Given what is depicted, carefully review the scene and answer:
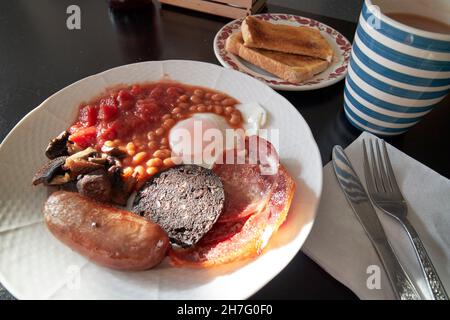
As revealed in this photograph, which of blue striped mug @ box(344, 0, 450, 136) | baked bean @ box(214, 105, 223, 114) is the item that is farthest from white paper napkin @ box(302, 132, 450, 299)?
baked bean @ box(214, 105, 223, 114)

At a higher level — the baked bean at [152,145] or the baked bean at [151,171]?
the baked bean at [152,145]

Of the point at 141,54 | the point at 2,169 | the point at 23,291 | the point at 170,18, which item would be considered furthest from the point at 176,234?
the point at 170,18

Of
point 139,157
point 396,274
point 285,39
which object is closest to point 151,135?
point 139,157

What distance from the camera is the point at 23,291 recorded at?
1019 millimetres

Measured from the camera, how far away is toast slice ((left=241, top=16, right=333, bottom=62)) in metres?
1.90

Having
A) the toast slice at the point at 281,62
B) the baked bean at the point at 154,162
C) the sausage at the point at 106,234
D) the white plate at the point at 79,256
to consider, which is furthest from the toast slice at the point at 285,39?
the sausage at the point at 106,234

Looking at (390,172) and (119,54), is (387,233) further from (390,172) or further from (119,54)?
(119,54)

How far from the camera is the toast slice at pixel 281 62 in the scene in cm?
179

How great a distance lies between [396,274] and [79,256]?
3.19 ft

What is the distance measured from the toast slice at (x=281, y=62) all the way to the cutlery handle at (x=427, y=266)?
90 centimetres

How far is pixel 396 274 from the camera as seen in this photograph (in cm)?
107

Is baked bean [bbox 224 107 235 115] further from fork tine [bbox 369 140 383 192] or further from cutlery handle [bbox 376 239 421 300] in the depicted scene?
cutlery handle [bbox 376 239 421 300]

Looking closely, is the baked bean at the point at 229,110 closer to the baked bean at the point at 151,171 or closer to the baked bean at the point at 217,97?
the baked bean at the point at 217,97

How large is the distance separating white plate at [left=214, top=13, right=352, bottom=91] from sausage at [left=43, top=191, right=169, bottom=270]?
1.01m
